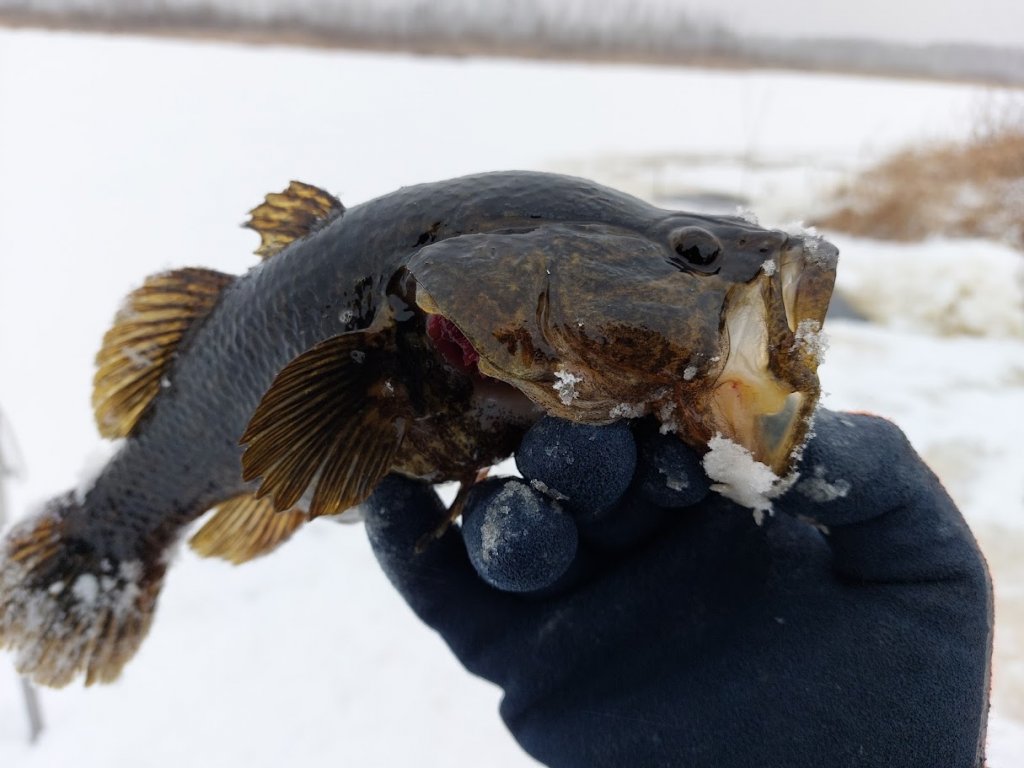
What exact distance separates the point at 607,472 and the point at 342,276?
718 millimetres

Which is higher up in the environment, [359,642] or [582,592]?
[582,592]

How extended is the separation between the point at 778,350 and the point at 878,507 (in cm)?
59

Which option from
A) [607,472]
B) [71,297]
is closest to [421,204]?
[607,472]

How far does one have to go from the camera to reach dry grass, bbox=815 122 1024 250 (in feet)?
33.7

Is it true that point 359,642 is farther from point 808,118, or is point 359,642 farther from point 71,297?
point 808,118

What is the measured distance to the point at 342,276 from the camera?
1.47m

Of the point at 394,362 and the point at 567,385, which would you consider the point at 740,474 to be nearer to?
the point at 567,385

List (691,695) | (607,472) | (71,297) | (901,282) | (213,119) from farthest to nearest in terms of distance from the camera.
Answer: (213,119) < (901,282) < (71,297) < (691,695) < (607,472)

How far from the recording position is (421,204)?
1.43 metres

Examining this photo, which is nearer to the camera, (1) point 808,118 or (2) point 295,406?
(2) point 295,406

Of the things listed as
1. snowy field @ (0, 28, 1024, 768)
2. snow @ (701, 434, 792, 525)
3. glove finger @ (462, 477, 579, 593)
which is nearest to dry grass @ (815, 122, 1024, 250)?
snowy field @ (0, 28, 1024, 768)

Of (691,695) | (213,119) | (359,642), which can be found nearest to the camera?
(691,695)

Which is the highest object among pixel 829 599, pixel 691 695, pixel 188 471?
pixel 188 471

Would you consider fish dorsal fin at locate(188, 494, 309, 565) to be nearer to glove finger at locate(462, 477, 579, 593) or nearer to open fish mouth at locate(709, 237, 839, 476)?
glove finger at locate(462, 477, 579, 593)
